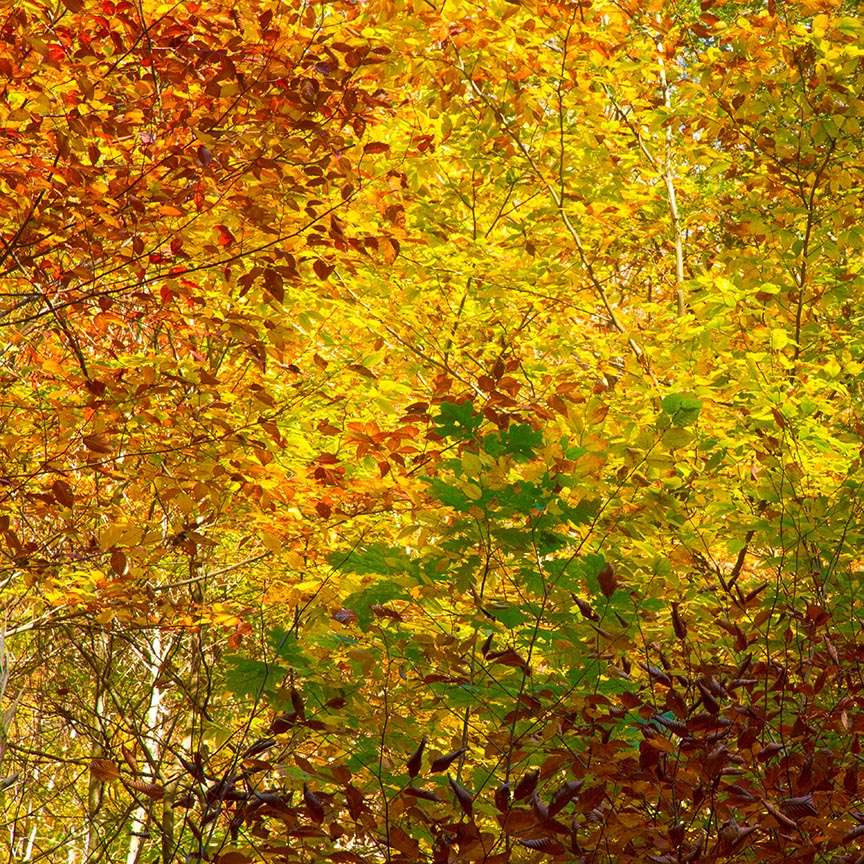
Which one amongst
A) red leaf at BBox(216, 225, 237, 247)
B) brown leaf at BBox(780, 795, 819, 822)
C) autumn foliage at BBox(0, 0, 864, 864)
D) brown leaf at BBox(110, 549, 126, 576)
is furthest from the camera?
red leaf at BBox(216, 225, 237, 247)

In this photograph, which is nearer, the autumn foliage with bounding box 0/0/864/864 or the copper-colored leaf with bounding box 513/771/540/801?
the copper-colored leaf with bounding box 513/771/540/801

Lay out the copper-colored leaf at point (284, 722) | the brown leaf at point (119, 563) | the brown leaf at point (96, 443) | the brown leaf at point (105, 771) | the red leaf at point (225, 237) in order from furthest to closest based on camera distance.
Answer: the red leaf at point (225, 237)
the brown leaf at point (119, 563)
the brown leaf at point (96, 443)
the copper-colored leaf at point (284, 722)
the brown leaf at point (105, 771)

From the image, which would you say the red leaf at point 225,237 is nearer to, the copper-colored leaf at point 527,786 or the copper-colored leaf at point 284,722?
the copper-colored leaf at point 284,722

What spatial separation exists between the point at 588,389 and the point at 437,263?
1322mm

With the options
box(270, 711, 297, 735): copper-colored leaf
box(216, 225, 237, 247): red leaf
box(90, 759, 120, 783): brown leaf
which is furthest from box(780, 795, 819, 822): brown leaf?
box(216, 225, 237, 247): red leaf

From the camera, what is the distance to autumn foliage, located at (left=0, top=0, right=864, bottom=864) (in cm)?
312

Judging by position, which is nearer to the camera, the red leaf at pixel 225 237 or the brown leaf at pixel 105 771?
the brown leaf at pixel 105 771

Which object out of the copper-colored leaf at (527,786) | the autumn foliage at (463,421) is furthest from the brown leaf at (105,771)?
the copper-colored leaf at (527,786)

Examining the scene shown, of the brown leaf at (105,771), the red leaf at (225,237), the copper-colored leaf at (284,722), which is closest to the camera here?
the brown leaf at (105,771)

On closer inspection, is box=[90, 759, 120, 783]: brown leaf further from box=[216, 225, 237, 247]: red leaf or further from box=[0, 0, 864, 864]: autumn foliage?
box=[216, 225, 237, 247]: red leaf

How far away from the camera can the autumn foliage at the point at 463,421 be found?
312 cm

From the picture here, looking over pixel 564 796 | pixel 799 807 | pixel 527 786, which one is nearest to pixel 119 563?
pixel 527 786

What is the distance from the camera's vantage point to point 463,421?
10.8ft

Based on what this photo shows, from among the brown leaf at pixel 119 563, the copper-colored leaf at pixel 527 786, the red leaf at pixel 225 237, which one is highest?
the red leaf at pixel 225 237
